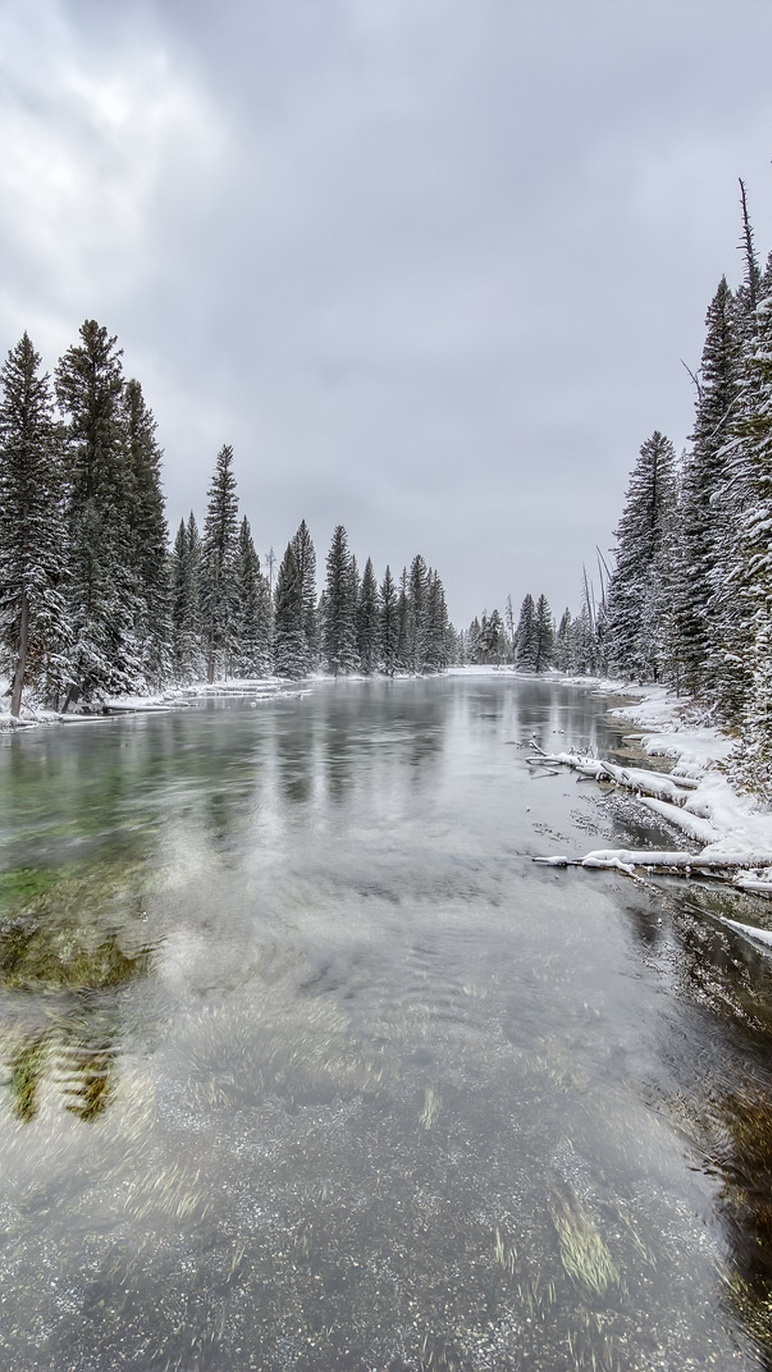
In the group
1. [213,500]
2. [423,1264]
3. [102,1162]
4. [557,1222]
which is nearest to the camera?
[423,1264]

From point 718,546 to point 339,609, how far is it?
5463 cm

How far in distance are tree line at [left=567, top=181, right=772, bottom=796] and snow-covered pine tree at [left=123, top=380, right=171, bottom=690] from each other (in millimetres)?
28805

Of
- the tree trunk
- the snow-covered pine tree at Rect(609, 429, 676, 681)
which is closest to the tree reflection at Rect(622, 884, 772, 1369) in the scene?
the tree trunk

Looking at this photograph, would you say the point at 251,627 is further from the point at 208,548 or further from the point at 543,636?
the point at 543,636

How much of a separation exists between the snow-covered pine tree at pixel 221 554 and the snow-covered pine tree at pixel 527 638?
6531cm

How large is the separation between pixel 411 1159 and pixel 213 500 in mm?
A: 48819

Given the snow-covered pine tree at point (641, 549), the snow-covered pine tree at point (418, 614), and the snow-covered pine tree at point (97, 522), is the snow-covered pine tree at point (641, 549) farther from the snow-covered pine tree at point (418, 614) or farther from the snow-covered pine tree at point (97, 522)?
the snow-covered pine tree at point (418, 614)

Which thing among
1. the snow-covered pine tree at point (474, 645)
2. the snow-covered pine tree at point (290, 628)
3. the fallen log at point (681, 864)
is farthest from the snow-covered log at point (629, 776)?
the snow-covered pine tree at point (474, 645)

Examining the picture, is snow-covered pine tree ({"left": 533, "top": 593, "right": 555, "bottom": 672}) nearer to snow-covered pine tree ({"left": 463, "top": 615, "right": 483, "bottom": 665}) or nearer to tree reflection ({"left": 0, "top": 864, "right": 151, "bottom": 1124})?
snow-covered pine tree ({"left": 463, "top": 615, "right": 483, "bottom": 665})

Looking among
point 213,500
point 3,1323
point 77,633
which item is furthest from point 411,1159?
point 213,500

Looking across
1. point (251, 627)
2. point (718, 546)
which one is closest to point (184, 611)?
point (251, 627)

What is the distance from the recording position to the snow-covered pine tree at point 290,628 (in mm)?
63750

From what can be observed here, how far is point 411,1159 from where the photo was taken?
343 cm

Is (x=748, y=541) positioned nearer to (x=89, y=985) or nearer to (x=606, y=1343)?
(x=606, y=1343)
